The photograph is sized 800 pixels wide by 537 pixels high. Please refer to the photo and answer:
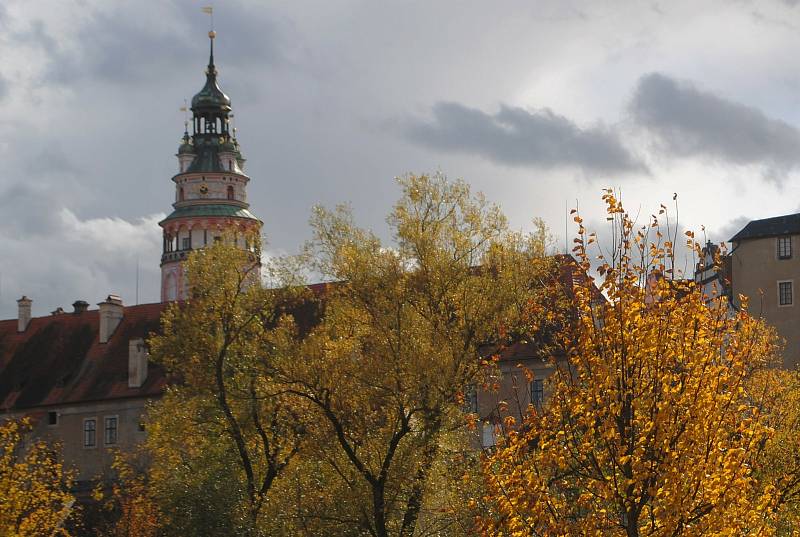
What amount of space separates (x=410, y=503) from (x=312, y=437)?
4.31 m

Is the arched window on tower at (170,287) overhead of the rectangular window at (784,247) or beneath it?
overhead

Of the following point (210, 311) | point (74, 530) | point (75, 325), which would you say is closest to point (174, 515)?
point (210, 311)

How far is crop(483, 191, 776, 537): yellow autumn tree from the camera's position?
2353 cm

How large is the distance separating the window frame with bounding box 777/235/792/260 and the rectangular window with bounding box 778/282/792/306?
1723mm

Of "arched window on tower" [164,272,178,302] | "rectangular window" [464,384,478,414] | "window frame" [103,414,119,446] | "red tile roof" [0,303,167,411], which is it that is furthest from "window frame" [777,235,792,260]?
"arched window on tower" [164,272,178,302]

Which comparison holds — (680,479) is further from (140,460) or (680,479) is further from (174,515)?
(140,460)

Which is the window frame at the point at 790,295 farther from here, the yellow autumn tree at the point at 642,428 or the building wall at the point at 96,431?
the yellow autumn tree at the point at 642,428

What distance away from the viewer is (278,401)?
48781 millimetres

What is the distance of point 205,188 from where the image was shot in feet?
467

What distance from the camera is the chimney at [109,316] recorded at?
3455 inches

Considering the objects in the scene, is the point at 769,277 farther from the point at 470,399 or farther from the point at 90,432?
the point at 90,432

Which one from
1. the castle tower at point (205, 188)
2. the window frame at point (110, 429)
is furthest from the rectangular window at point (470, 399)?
the castle tower at point (205, 188)

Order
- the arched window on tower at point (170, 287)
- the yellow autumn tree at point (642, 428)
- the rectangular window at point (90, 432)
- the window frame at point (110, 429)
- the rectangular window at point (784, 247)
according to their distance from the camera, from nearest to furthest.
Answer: the yellow autumn tree at point (642, 428) < the window frame at point (110, 429) < the rectangular window at point (90, 432) < the rectangular window at point (784, 247) < the arched window on tower at point (170, 287)

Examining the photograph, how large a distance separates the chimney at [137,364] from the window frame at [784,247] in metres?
35.7
